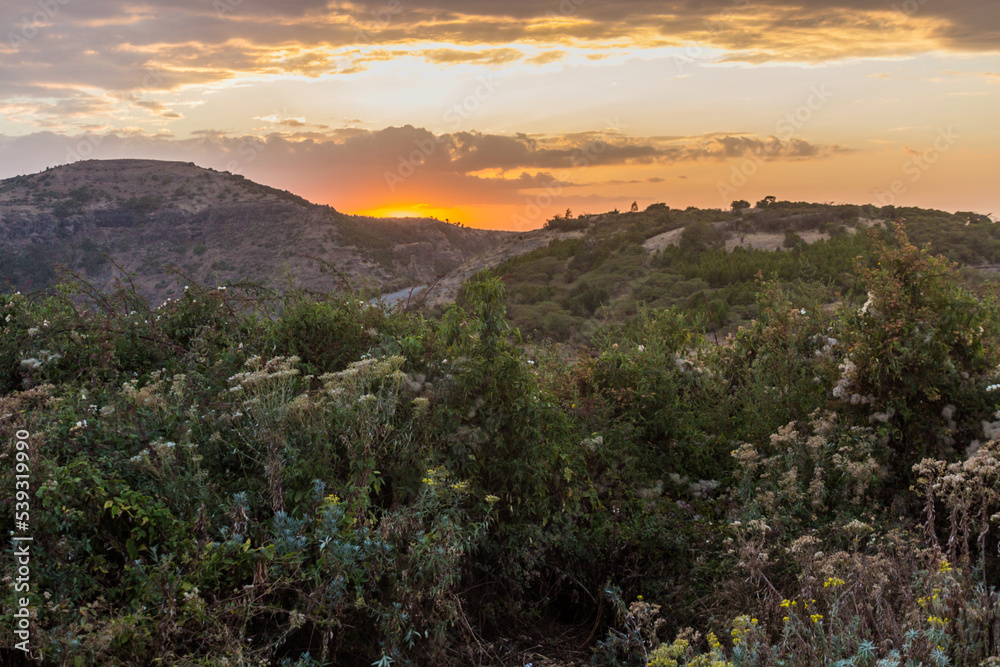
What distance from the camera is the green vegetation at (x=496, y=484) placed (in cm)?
288

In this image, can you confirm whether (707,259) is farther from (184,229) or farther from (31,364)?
(184,229)

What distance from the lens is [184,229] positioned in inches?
1762

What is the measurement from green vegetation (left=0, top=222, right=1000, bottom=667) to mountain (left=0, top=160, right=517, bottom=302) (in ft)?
93.2

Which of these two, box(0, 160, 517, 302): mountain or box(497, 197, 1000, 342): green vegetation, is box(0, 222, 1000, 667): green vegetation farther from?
box(0, 160, 517, 302): mountain

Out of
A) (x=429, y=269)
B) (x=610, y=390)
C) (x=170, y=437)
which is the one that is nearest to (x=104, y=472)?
(x=170, y=437)

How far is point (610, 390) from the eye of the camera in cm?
545

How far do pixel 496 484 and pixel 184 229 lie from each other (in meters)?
46.6

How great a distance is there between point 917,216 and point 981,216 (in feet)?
7.94

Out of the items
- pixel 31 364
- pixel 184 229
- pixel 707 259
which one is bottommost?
pixel 184 229

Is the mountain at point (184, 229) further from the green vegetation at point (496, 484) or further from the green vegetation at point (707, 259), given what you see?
the green vegetation at point (496, 484)

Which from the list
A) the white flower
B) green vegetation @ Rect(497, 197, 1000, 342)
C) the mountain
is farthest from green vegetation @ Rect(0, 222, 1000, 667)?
the mountain

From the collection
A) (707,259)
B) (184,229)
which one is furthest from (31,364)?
(184,229)

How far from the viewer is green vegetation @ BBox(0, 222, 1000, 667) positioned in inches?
A: 113

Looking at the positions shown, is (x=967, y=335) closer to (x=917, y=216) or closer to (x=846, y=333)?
(x=846, y=333)
